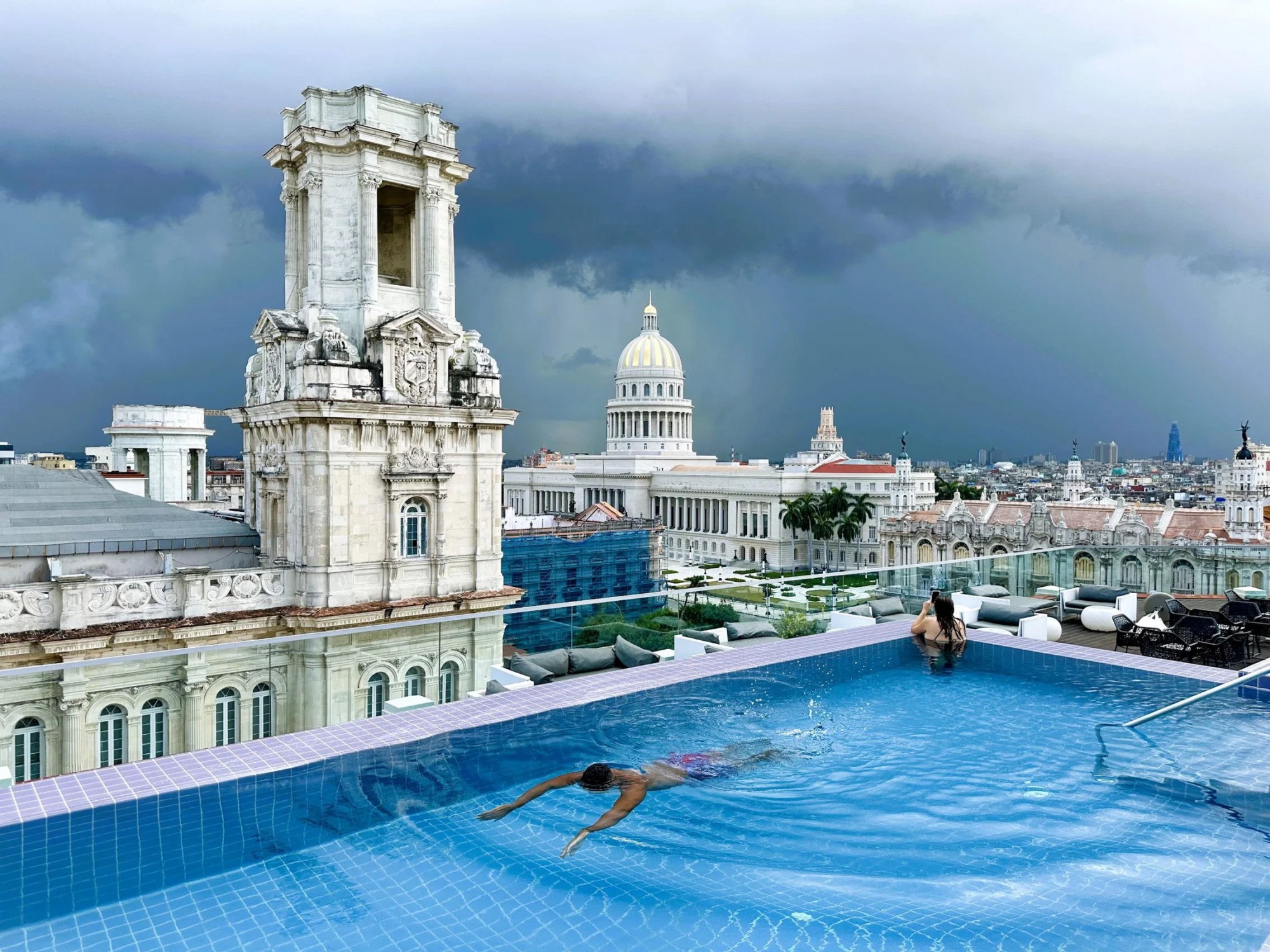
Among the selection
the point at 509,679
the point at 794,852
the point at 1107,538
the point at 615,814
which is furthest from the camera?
the point at 1107,538

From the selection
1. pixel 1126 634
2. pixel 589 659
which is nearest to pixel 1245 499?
pixel 1126 634

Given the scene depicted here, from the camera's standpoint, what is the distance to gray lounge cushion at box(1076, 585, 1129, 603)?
1528cm

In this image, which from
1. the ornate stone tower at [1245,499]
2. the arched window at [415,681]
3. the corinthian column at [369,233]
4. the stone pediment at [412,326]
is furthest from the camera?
the ornate stone tower at [1245,499]

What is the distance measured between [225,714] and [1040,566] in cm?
1561

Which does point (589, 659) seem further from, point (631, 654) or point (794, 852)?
point (794, 852)

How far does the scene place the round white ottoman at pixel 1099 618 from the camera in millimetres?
14188

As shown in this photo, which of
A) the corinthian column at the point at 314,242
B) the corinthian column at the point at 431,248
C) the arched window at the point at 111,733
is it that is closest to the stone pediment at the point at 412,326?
the corinthian column at the point at 431,248

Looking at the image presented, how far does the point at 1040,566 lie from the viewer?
16203 millimetres

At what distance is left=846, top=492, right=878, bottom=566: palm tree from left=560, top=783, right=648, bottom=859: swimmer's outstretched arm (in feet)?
230

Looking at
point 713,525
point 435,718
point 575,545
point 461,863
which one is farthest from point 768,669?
point 713,525

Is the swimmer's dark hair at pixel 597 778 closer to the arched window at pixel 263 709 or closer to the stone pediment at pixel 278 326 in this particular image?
the arched window at pixel 263 709

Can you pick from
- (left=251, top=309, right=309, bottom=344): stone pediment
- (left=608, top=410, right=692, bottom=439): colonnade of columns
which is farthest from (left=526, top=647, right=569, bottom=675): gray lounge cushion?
(left=608, top=410, right=692, bottom=439): colonnade of columns

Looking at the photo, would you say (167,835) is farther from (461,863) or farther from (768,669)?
(768,669)

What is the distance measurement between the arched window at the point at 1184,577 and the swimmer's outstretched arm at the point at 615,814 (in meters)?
11.8
